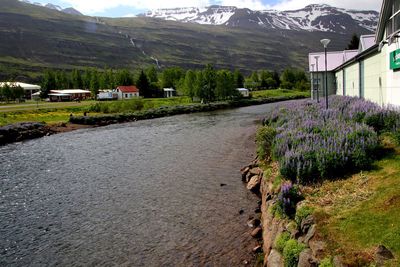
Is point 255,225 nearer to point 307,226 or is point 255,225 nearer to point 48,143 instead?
point 307,226

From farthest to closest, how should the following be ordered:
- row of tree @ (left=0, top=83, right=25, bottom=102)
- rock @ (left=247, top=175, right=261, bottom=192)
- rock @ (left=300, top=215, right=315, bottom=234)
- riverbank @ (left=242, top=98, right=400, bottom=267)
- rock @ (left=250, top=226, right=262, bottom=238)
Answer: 1. row of tree @ (left=0, top=83, right=25, bottom=102)
2. rock @ (left=247, top=175, right=261, bottom=192)
3. rock @ (left=250, top=226, right=262, bottom=238)
4. rock @ (left=300, top=215, right=315, bottom=234)
5. riverbank @ (left=242, top=98, right=400, bottom=267)

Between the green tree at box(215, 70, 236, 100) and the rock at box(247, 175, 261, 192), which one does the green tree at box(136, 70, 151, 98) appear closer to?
the green tree at box(215, 70, 236, 100)

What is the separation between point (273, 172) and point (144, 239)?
6.96m

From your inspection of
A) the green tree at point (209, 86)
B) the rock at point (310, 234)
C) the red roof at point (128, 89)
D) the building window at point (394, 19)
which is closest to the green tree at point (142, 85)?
the red roof at point (128, 89)

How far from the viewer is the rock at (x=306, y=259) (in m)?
9.30

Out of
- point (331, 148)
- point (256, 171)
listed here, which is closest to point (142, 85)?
point (256, 171)

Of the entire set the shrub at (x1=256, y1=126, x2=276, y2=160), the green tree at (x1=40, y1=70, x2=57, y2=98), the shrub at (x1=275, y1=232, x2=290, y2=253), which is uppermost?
the green tree at (x1=40, y1=70, x2=57, y2=98)

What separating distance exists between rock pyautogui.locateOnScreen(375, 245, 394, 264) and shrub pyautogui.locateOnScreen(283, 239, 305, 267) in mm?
2406

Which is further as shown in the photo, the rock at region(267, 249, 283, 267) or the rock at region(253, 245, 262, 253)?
the rock at region(253, 245, 262, 253)

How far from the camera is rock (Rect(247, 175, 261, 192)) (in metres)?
20.8

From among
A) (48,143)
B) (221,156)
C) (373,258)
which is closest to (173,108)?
(48,143)

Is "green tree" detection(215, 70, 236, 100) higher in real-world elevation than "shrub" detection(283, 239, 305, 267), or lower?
higher

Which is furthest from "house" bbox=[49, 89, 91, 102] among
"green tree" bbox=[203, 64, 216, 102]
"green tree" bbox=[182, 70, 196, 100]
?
"green tree" bbox=[203, 64, 216, 102]

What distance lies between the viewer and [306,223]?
11094 millimetres
